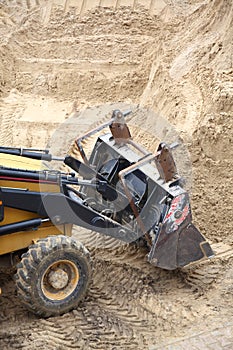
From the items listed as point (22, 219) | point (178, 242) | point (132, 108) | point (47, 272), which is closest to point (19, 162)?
point (22, 219)

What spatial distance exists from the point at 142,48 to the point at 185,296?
24.1 ft

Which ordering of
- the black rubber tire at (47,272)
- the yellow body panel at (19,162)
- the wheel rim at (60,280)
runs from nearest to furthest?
1. the black rubber tire at (47,272)
2. the wheel rim at (60,280)
3. the yellow body panel at (19,162)

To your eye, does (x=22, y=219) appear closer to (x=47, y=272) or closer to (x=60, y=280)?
(x=47, y=272)

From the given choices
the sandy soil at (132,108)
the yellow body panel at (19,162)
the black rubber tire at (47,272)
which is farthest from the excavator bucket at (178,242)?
the yellow body panel at (19,162)

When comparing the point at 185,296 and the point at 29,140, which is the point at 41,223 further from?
the point at 29,140

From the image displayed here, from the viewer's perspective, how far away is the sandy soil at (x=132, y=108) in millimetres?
5477

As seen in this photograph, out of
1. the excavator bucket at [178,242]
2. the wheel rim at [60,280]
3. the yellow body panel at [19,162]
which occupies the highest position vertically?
the yellow body panel at [19,162]

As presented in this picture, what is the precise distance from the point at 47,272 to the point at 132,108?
5406 millimetres

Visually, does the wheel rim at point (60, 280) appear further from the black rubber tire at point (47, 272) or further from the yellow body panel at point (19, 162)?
the yellow body panel at point (19, 162)

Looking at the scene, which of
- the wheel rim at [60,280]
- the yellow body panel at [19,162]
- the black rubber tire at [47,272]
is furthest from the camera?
the yellow body panel at [19,162]

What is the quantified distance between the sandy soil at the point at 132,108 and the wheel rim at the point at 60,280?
0.22 metres

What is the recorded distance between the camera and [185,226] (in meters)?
5.84

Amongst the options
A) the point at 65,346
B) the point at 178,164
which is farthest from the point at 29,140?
the point at 65,346

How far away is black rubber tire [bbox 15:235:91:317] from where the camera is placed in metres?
5.25
